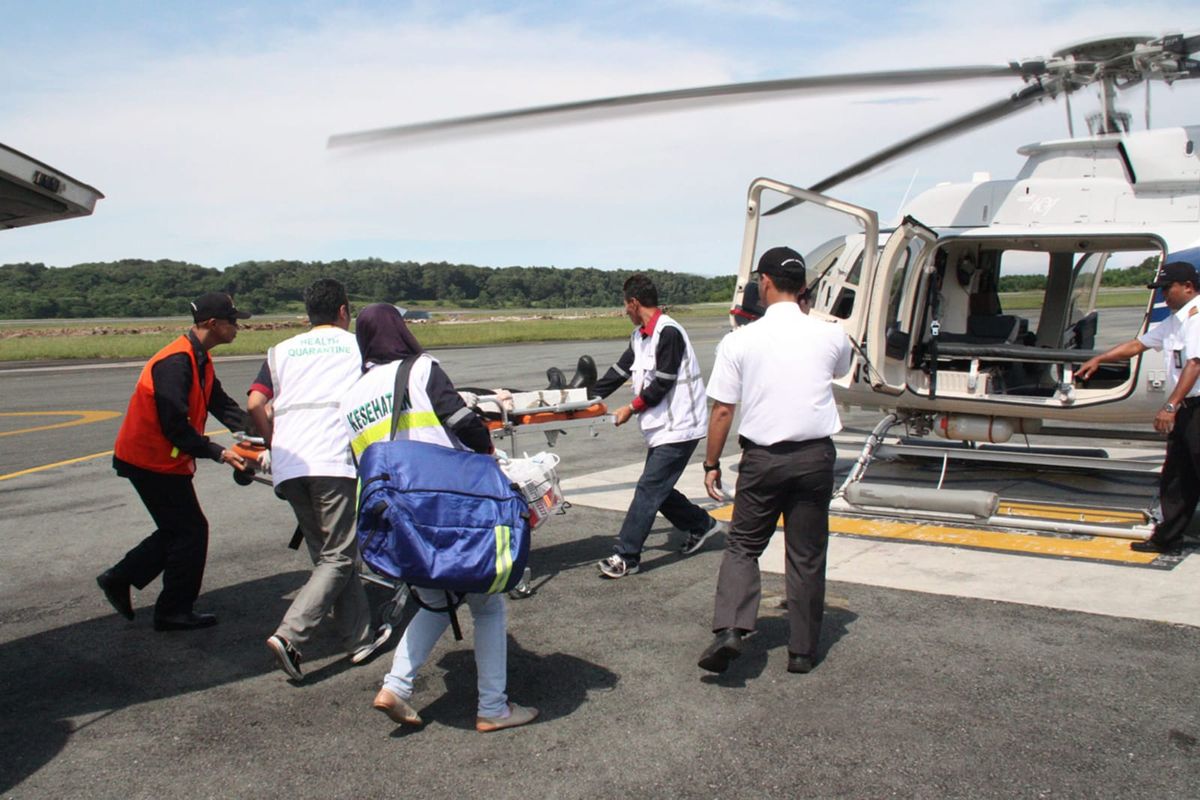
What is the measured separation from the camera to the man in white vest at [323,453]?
461cm

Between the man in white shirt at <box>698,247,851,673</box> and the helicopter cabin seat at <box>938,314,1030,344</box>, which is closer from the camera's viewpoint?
the man in white shirt at <box>698,247,851,673</box>

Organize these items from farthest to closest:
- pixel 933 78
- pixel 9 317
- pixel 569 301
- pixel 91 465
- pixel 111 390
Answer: pixel 569 301 < pixel 9 317 < pixel 111 390 < pixel 91 465 < pixel 933 78

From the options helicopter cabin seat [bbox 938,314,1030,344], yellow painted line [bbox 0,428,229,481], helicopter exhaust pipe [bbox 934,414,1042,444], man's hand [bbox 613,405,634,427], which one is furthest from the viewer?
yellow painted line [bbox 0,428,229,481]

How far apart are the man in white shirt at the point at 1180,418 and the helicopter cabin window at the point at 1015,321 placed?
151 cm

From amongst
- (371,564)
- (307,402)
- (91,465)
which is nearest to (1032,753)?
(371,564)

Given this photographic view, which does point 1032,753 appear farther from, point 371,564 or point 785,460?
point 371,564

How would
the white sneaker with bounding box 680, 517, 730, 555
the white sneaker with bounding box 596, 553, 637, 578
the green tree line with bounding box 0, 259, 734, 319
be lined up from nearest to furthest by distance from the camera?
the white sneaker with bounding box 596, 553, 637, 578, the white sneaker with bounding box 680, 517, 730, 555, the green tree line with bounding box 0, 259, 734, 319

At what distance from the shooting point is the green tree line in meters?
78.4

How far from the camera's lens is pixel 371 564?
362cm

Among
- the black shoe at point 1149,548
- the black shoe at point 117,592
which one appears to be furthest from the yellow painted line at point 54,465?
the black shoe at point 1149,548

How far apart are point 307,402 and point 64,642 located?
188 cm

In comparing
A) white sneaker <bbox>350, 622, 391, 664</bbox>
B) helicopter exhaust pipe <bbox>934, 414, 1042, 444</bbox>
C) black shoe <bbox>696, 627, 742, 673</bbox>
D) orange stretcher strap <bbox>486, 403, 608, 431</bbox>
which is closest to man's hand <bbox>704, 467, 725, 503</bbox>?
black shoe <bbox>696, 627, 742, 673</bbox>

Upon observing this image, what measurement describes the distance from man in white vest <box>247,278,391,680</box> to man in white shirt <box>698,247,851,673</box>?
5.73ft

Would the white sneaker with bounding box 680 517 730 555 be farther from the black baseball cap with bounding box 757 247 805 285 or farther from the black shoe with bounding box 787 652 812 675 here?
the black baseball cap with bounding box 757 247 805 285
